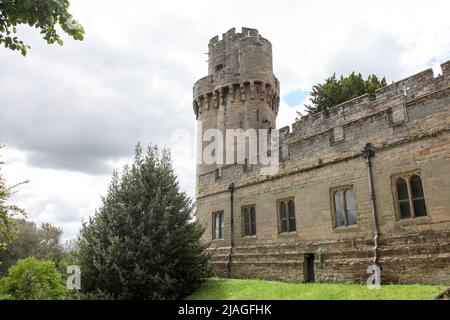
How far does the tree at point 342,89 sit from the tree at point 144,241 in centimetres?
1546

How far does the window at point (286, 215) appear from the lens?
16391 mm

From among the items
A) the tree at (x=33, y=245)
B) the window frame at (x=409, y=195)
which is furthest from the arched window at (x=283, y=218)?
the tree at (x=33, y=245)

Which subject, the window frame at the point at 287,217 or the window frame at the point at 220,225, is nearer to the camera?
the window frame at the point at 287,217

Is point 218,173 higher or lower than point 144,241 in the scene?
higher

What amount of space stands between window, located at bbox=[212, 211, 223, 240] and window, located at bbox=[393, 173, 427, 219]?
10.2 m

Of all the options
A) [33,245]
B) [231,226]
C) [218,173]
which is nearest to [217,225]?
[231,226]

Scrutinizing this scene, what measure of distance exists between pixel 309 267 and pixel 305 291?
112 inches

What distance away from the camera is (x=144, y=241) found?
1426 cm

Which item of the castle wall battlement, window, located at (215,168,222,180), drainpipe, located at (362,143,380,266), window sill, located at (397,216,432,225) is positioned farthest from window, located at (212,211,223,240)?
window sill, located at (397,216,432,225)

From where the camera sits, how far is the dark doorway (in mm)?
14875

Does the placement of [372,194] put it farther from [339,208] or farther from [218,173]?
[218,173]

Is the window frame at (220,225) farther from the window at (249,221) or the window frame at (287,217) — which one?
the window frame at (287,217)

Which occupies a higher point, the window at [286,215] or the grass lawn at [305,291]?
the window at [286,215]

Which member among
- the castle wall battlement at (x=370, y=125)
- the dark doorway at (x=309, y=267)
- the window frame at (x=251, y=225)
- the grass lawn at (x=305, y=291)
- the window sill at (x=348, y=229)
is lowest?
the grass lawn at (x=305, y=291)
